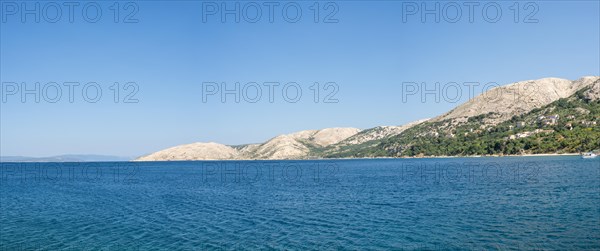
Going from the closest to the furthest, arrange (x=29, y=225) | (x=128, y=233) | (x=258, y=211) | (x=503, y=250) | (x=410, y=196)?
(x=503, y=250) < (x=128, y=233) < (x=29, y=225) < (x=258, y=211) < (x=410, y=196)

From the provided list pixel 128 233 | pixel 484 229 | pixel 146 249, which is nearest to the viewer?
pixel 146 249

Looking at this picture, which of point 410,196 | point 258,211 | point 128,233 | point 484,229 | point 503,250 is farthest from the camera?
point 410,196

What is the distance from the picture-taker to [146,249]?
39.4m

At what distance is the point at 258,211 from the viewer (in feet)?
205

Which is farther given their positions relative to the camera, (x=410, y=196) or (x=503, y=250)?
(x=410, y=196)

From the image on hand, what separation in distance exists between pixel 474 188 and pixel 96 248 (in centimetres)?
7371

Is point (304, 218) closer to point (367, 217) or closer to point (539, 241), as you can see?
point (367, 217)

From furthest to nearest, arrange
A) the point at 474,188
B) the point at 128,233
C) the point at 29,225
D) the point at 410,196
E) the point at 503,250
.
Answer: the point at 474,188, the point at 410,196, the point at 29,225, the point at 128,233, the point at 503,250

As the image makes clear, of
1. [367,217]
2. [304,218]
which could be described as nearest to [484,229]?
[367,217]

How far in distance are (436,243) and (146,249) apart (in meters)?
28.6

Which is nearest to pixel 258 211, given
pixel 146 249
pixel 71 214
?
pixel 146 249

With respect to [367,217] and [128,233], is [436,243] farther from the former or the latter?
[128,233]

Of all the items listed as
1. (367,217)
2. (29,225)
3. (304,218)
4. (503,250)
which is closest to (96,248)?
(29,225)

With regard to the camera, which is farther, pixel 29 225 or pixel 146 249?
pixel 29 225
